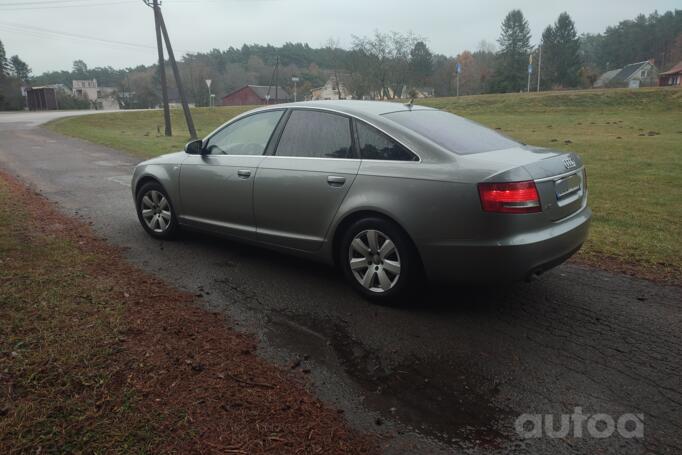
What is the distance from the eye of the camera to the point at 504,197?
345cm

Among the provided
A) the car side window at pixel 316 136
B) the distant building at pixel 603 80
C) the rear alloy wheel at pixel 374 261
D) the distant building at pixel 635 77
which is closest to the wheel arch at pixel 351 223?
the rear alloy wheel at pixel 374 261

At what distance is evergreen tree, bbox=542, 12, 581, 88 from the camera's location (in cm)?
7612

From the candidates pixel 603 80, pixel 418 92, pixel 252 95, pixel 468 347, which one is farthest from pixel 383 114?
pixel 603 80

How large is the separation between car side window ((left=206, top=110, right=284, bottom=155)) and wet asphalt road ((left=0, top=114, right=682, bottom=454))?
45.0 inches

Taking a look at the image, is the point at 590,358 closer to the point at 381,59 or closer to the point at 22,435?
the point at 22,435

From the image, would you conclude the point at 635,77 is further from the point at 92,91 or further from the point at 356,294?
the point at 92,91

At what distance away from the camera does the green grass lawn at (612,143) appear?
18.4ft

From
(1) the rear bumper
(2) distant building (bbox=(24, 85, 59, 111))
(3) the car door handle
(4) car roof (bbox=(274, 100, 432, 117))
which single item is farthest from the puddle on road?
(2) distant building (bbox=(24, 85, 59, 111))

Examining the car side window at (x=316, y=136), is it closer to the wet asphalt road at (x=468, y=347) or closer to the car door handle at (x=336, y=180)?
the car door handle at (x=336, y=180)

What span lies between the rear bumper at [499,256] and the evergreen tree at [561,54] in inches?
3145

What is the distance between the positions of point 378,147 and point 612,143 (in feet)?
52.4

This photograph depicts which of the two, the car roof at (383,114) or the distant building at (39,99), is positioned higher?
the distant building at (39,99)

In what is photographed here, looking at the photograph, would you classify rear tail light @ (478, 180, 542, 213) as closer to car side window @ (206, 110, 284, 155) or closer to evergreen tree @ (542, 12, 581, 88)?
car side window @ (206, 110, 284, 155)

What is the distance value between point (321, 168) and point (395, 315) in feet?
4.55
